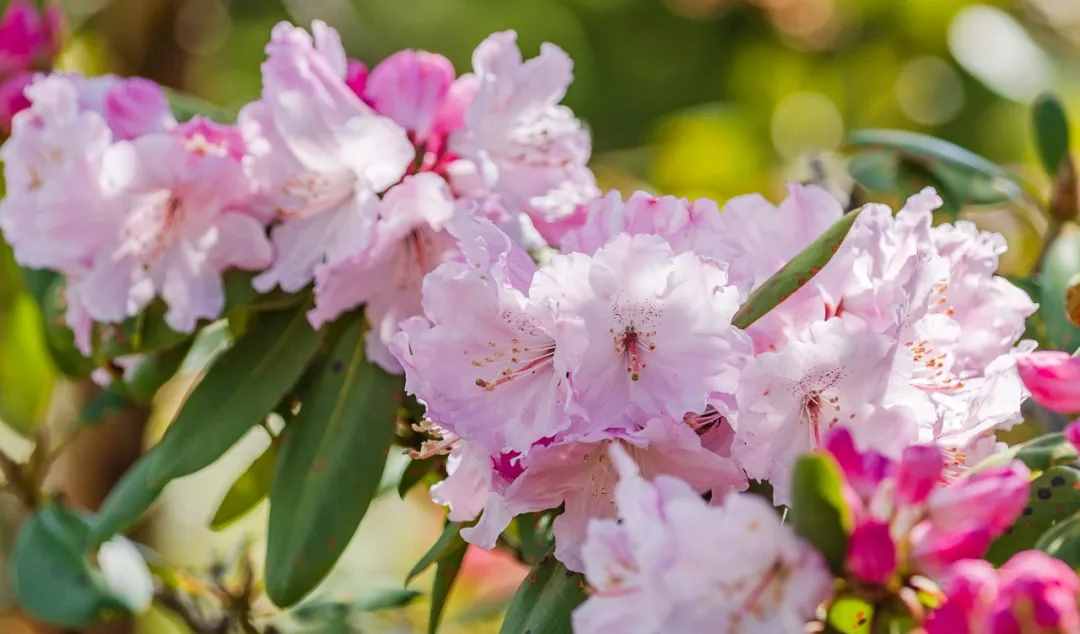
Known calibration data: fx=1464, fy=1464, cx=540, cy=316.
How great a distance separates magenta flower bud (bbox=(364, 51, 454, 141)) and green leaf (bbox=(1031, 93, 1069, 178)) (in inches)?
20.6

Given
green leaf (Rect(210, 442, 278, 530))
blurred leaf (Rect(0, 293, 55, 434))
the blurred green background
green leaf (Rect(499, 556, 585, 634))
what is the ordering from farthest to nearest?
the blurred green background
blurred leaf (Rect(0, 293, 55, 434))
green leaf (Rect(210, 442, 278, 530))
green leaf (Rect(499, 556, 585, 634))

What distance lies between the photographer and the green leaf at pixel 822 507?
53 cm

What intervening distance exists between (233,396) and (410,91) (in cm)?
25

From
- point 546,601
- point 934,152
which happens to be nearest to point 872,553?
point 546,601

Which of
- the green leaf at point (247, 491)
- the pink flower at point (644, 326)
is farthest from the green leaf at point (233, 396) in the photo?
the pink flower at point (644, 326)

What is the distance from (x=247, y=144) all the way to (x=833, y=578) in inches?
20.6

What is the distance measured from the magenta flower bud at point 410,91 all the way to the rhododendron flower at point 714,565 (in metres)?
0.42

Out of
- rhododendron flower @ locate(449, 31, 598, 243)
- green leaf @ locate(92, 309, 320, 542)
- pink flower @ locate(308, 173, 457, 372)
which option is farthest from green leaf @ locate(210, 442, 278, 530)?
rhododendron flower @ locate(449, 31, 598, 243)

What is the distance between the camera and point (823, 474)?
1.73 ft

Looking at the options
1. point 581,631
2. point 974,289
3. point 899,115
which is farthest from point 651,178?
point 581,631

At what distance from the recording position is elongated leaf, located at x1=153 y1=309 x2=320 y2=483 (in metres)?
0.97

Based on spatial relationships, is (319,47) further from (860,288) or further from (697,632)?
(697,632)

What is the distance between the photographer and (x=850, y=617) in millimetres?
602

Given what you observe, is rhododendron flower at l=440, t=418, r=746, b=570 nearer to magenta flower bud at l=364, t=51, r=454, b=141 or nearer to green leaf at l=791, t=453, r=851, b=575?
green leaf at l=791, t=453, r=851, b=575
